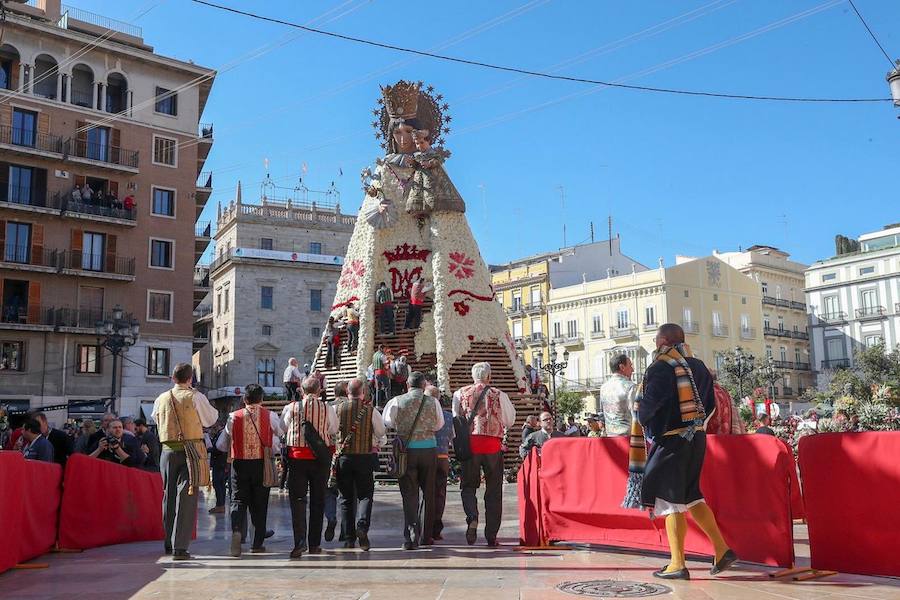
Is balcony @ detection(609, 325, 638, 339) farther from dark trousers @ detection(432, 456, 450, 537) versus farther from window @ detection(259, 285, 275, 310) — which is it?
dark trousers @ detection(432, 456, 450, 537)

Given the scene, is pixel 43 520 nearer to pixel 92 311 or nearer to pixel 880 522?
pixel 880 522

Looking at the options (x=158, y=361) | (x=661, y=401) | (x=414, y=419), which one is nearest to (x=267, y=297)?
(x=158, y=361)

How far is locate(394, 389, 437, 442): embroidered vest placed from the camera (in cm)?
925

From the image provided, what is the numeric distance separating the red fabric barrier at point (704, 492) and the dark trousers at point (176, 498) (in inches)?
142

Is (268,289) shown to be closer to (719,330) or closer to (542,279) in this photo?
(542,279)

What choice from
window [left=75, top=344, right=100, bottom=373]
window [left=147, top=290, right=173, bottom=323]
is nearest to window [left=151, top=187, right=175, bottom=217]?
window [left=147, top=290, right=173, bottom=323]

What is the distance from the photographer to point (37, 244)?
130 ft

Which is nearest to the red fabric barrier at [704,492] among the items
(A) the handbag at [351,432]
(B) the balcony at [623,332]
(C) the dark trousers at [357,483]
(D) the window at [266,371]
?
(C) the dark trousers at [357,483]

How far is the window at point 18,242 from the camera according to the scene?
128 ft

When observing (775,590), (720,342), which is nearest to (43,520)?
(775,590)

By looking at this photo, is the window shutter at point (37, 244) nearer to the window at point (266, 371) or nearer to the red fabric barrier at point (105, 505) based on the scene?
the window at point (266, 371)

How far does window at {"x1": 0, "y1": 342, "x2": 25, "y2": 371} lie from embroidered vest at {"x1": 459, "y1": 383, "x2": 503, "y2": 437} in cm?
3438

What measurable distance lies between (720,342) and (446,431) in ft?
182

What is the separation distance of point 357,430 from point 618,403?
2786 mm
